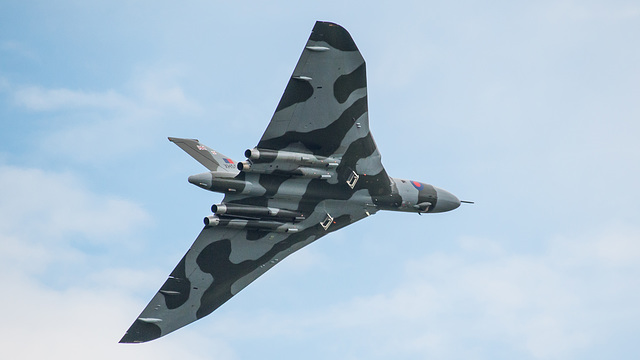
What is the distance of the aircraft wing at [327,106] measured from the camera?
40.4m

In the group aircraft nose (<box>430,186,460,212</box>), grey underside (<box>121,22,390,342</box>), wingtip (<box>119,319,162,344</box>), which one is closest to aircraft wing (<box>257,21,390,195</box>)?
grey underside (<box>121,22,390,342</box>)

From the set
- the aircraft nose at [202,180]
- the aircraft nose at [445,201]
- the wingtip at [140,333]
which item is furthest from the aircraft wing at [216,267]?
the aircraft nose at [445,201]

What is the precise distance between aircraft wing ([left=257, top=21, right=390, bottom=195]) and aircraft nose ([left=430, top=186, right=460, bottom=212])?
562 cm

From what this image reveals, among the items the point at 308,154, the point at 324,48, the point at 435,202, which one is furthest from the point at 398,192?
the point at 324,48

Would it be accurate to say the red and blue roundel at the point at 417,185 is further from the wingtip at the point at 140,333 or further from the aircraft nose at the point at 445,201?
the wingtip at the point at 140,333

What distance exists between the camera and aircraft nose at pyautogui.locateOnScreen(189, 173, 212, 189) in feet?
134

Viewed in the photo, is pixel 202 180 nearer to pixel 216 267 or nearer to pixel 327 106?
pixel 216 267

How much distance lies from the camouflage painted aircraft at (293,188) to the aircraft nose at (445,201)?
0.06m

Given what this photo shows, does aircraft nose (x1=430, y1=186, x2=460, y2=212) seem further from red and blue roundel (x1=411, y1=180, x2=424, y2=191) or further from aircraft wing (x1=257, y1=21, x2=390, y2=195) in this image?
aircraft wing (x1=257, y1=21, x2=390, y2=195)

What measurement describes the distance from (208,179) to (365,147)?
7.59 meters

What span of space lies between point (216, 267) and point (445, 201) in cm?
1186

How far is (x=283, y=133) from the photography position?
41.3m

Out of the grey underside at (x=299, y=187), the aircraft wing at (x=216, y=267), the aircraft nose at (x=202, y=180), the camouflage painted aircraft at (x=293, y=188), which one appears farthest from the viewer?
the aircraft wing at (x=216, y=267)

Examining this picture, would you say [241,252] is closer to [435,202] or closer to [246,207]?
[246,207]
